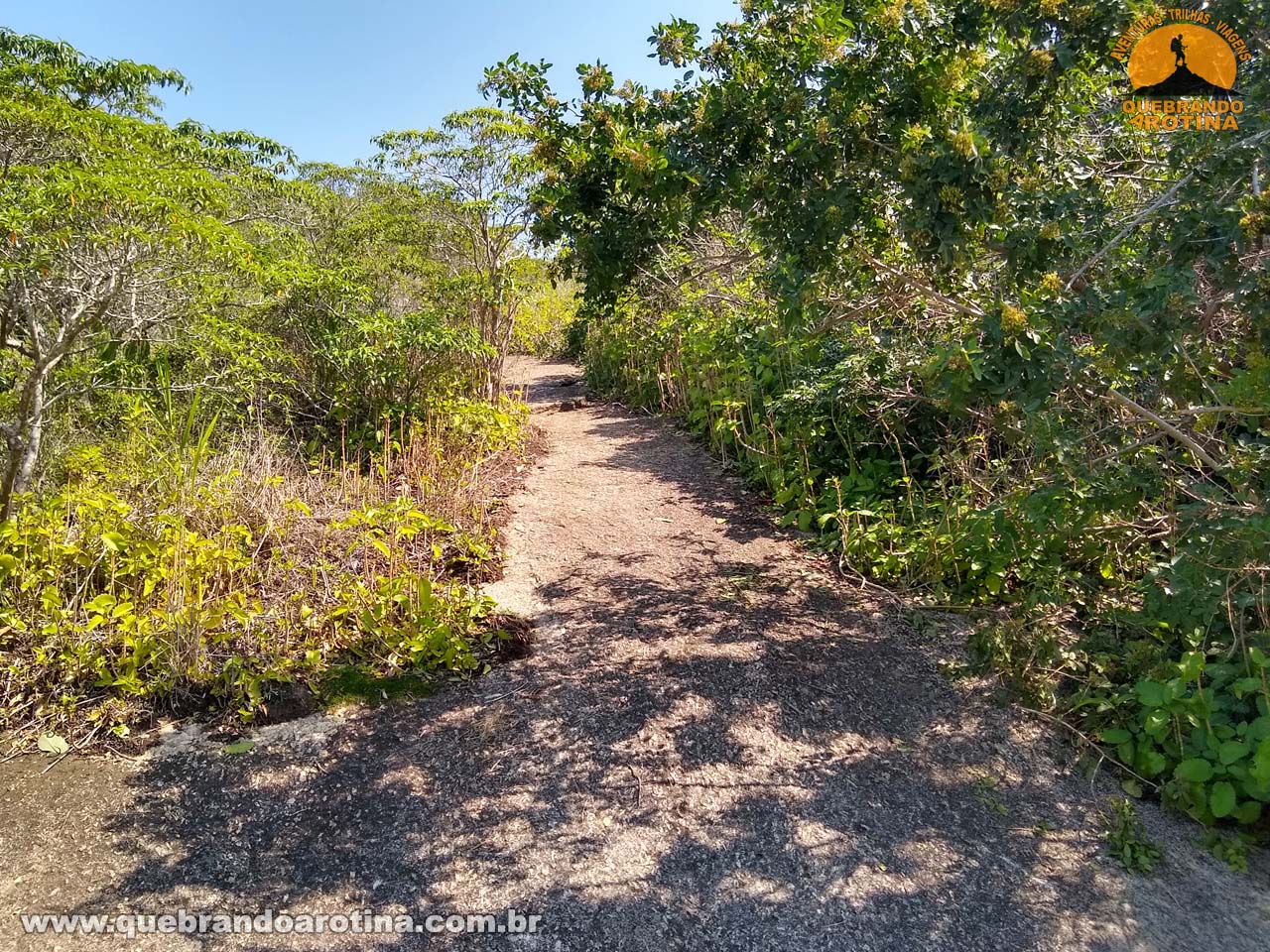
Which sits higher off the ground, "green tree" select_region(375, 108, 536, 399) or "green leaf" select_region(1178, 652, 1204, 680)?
"green tree" select_region(375, 108, 536, 399)

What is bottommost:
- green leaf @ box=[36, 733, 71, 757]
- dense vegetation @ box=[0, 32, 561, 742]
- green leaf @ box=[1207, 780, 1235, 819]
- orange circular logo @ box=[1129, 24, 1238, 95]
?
green leaf @ box=[1207, 780, 1235, 819]

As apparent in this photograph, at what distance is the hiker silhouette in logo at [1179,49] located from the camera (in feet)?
6.45

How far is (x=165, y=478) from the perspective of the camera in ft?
10.2

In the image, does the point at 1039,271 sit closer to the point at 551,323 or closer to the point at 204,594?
the point at 204,594

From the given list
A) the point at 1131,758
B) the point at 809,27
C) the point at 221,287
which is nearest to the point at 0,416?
the point at 221,287

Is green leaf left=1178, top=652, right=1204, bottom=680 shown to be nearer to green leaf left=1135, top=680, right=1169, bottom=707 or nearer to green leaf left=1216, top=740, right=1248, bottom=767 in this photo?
green leaf left=1135, top=680, right=1169, bottom=707

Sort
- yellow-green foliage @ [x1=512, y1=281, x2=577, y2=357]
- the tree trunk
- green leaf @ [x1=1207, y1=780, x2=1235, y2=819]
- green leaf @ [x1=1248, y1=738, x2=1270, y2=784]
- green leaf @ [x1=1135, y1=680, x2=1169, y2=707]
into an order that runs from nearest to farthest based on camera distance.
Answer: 1. green leaf @ [x1=1248, y1=738, x2=1270, y2=784]
2. green leaf @ [x1=1207, y1=780, x2=1235, y2=819]
3. green leaf @ [x1=1135, y1=680, x2=1169, y2=707]
4. the tree trunk
5. yellow-green foliage @ [x1=512, y1=281, x2=577, y2=357]

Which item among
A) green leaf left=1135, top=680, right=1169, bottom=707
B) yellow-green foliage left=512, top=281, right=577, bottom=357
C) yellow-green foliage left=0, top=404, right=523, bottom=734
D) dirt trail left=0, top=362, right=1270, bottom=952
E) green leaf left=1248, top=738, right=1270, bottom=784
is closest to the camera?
dirt trail left=0, top=362, right=1270, bottom=952

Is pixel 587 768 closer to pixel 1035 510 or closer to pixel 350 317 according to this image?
pixel 1035 510

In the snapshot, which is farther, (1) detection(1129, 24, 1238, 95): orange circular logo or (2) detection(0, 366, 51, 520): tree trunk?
(2) detection(0, 366, 51, 520): tree trunk

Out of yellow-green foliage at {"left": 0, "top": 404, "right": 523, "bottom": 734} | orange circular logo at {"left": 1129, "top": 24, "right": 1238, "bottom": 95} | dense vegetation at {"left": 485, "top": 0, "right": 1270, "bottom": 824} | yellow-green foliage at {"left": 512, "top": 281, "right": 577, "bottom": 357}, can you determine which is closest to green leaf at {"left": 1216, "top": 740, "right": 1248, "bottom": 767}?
dense vegetation at {"left": 485, "top": 0, "right": 1270, "bottom": 824}

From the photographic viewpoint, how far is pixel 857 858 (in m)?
1.89

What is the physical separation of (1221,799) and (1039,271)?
161cm

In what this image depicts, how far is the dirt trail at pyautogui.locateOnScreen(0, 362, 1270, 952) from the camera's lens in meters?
1.70
